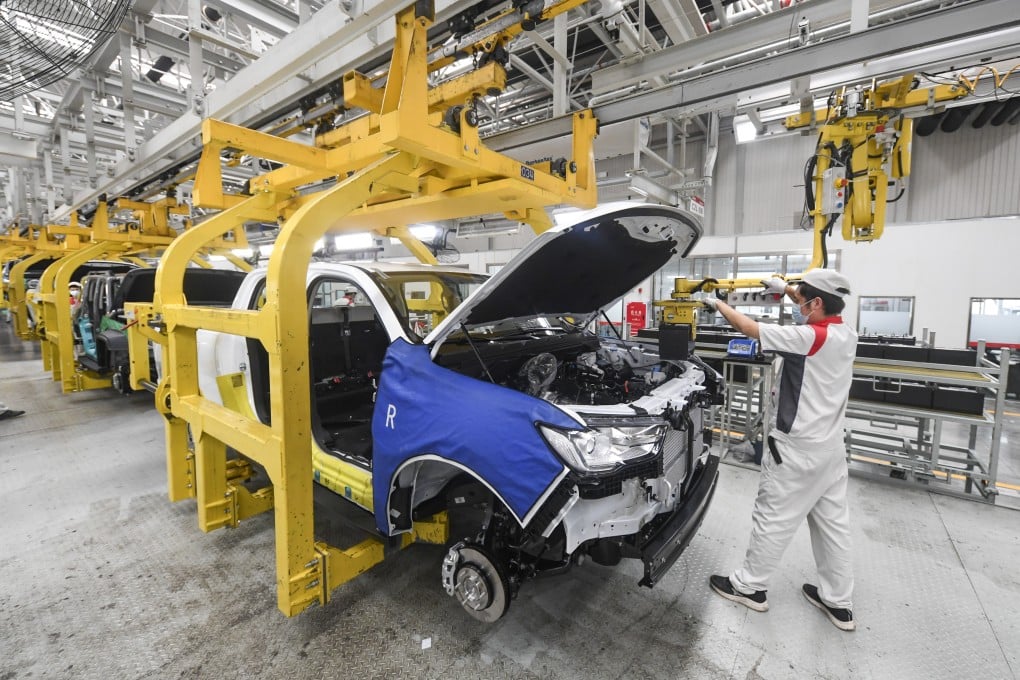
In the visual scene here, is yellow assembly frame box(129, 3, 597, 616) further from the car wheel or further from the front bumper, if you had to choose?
the front bumper

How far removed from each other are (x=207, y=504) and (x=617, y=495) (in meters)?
2.34

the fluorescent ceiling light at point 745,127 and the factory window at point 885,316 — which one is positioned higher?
the fluorescent ceiling light at point 745,127

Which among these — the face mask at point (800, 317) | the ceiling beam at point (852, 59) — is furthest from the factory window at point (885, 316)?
the ceiling beam at point (852, 59)

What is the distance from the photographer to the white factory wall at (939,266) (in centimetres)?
678

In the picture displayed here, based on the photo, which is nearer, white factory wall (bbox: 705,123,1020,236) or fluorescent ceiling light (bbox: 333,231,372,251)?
white factory wall (bbox: 705,123,1020,236)

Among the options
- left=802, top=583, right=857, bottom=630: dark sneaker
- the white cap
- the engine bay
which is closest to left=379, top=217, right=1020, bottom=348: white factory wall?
the engine bay

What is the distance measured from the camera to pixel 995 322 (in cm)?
699

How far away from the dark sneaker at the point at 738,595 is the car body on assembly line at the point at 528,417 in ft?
1.84

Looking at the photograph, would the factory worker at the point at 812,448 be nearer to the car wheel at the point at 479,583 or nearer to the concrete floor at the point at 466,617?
the concrete floor at the point at 466,617

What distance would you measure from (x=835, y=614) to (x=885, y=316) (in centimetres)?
781

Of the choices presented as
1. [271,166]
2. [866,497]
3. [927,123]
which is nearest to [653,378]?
[866,497]

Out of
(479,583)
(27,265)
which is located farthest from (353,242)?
(479,583)

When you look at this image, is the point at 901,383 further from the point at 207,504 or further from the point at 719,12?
the point at 207,504

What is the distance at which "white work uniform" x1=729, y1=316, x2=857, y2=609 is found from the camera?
6.63 ft
